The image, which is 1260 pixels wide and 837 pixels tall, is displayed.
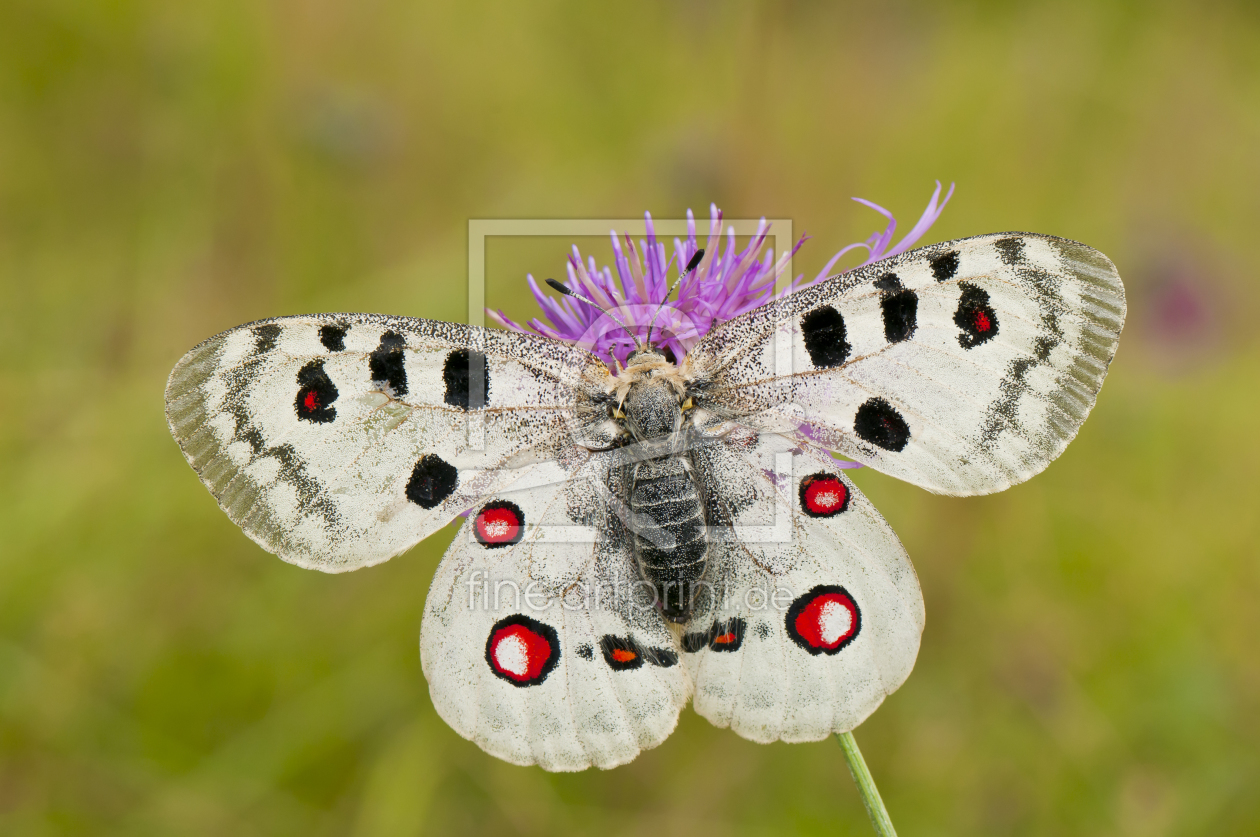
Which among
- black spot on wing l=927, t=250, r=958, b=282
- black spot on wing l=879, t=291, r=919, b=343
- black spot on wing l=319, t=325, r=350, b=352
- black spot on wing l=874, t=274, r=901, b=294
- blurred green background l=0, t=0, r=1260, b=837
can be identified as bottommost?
blurred green background l=0, t=0, r=1260, b=837

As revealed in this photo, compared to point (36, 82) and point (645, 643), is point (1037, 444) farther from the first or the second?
point (36, 82)

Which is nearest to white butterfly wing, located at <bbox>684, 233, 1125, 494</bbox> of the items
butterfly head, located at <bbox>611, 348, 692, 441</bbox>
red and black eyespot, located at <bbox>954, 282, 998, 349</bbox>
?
red and black eyespot, located at <bbox>954, 282, 998, 349</bbox>

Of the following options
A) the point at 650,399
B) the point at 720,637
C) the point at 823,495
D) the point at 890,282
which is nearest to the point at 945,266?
the point at 890,282

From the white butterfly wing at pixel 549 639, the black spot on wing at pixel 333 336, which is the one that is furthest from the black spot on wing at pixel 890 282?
the black spot on wing at pixel 333 336

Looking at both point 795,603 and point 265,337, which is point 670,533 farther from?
point 265,337

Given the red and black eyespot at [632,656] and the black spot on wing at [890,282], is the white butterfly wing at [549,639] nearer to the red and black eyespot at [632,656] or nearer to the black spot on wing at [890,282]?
the red and black eyespot at [632,656]

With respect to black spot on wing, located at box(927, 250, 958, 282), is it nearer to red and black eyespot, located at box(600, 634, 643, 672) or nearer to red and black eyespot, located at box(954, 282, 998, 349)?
red and black eyespot, located at box(954, 282, 998, 349)
